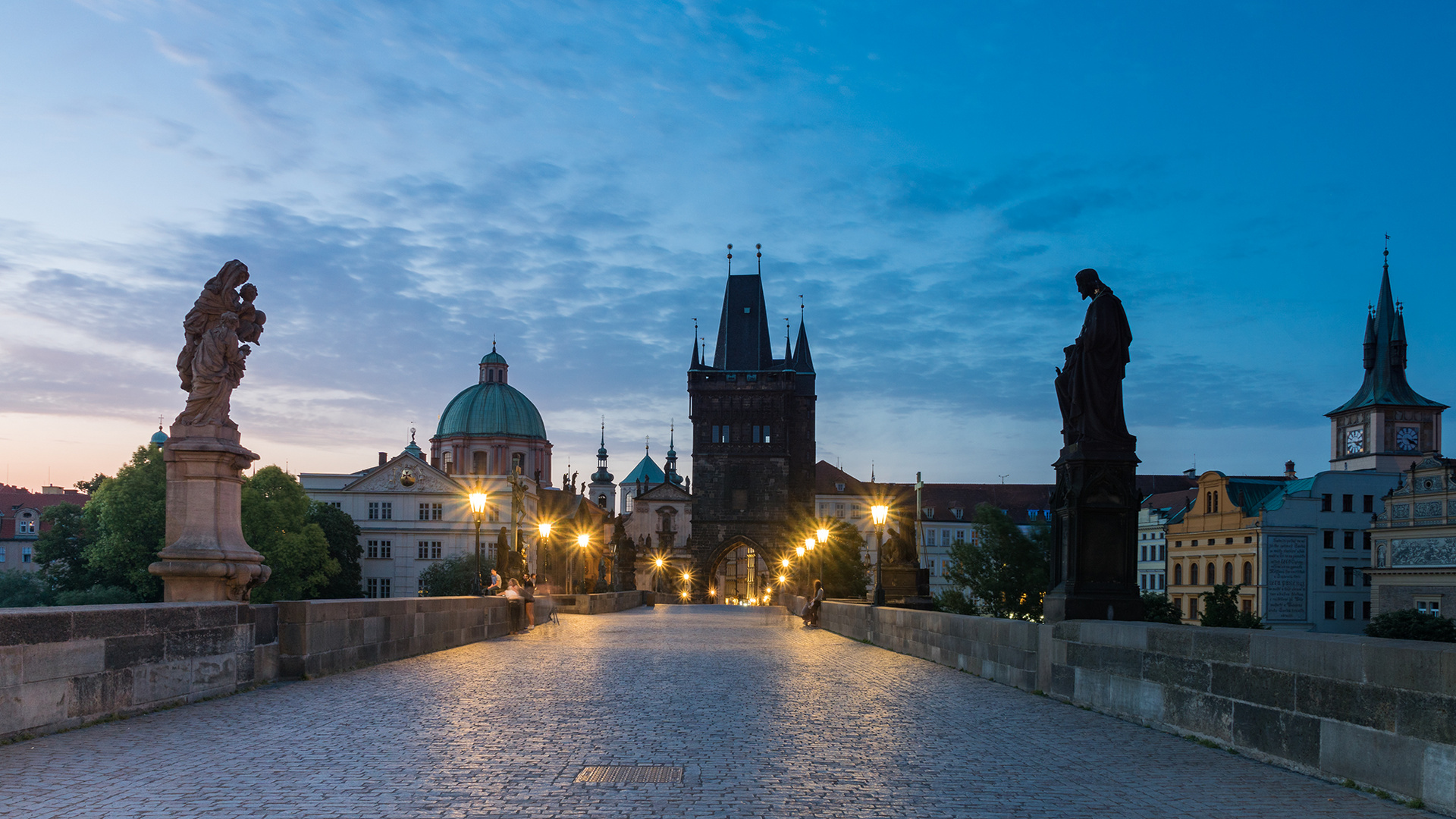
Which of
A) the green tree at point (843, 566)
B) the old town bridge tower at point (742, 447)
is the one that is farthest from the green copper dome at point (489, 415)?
the green tree at point (843, 566)

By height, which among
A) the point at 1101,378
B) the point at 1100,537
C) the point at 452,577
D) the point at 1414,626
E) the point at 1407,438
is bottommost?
the point at 452,577

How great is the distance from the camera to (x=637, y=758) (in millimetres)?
7762

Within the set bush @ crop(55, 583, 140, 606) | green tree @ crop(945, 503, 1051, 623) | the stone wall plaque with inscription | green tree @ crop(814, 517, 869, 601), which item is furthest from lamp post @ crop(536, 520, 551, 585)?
the stone wall plaque with inscription

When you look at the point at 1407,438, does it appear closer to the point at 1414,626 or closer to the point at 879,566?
the point at 1414,626

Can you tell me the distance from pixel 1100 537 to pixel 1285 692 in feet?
13.9

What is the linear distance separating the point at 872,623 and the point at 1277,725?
1548cm

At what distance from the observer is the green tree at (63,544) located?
65.6 meters

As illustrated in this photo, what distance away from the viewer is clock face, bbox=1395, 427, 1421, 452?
10669 cm

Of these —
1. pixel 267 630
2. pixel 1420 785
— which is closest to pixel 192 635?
pixel 267 630

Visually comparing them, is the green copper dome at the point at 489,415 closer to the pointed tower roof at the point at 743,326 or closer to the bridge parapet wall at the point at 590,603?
the pointed tower roof at the point at 743,326

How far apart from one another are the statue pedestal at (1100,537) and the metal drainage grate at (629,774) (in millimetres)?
5522

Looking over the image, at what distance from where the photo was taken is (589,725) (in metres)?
9.36

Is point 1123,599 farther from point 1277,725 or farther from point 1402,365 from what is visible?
point 1402,365

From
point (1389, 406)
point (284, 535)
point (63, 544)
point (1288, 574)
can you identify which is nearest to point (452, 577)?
point (284, 535)
